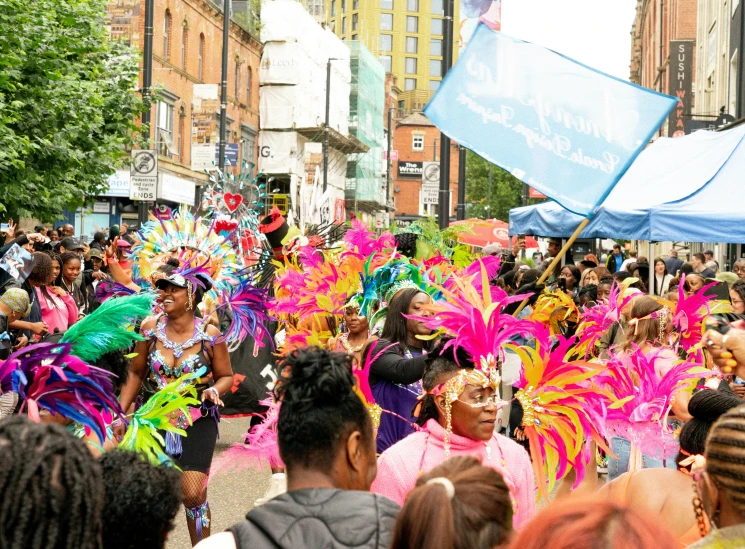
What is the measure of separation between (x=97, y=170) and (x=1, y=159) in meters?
5.48

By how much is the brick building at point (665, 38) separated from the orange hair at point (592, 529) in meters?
30.7

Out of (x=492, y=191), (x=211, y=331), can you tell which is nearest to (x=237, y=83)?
(x=492, y=191)

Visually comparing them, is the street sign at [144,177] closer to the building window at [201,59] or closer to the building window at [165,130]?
the building window at [165,130]

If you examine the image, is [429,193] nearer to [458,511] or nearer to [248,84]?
[458,511]

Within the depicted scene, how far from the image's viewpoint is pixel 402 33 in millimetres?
124000

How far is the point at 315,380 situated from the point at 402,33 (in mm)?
123945

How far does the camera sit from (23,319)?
400 inches

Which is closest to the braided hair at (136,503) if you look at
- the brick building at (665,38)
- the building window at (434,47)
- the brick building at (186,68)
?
the brick building at (665,38)

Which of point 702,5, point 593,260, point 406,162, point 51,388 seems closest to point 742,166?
point 593,260

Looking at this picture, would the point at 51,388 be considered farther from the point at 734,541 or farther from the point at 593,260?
the point at 593,260

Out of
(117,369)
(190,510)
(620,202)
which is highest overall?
(620,202)

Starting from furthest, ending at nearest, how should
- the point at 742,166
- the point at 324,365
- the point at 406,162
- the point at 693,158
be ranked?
1. the point at 406,162
2. the point at 693,158
3. the point at 742,166
4. the point at 324,365

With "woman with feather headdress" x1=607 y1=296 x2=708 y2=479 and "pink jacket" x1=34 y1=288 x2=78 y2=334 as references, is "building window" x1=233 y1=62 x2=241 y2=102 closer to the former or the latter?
"pink jacket" x1=34 y1=288 x2=78 y2=334

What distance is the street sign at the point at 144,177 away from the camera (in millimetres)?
17906
